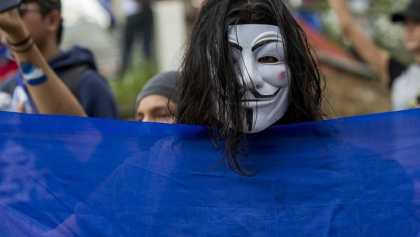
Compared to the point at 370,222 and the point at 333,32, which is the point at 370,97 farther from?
the point at 370,222

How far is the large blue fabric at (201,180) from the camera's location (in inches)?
81.4

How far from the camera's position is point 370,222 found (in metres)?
2.05

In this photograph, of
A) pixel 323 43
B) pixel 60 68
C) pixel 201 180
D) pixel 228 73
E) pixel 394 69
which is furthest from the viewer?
pixel 323 43

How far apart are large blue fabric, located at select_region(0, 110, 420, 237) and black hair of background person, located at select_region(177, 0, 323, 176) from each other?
0.24 feet

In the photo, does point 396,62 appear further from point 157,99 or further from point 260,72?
point 260,72

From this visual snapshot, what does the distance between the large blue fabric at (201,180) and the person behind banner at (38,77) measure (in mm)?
458

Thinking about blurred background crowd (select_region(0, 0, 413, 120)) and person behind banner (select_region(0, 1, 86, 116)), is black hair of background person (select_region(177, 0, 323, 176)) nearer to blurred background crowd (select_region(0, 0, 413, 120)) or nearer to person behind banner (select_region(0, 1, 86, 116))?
person behind banner (select_region(0, 1, 86, 116))

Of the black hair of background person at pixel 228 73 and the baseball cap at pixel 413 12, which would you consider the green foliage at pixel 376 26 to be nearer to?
the baseball cap at pixel 413 12

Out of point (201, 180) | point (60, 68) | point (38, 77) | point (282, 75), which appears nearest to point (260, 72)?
point (282, 75)

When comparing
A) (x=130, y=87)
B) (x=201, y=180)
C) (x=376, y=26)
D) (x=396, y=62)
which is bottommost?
(x=201, y=180)

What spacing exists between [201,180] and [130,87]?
16.3 feet

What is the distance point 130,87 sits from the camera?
6984 mm

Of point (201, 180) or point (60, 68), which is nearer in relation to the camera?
point (201, 180)

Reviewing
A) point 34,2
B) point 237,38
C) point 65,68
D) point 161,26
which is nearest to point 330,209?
point 237,38
